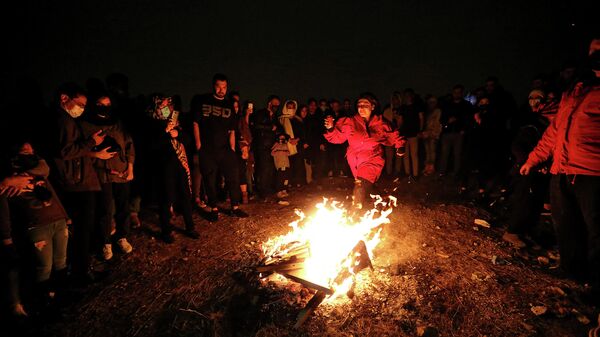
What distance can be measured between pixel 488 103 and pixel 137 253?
312 inches

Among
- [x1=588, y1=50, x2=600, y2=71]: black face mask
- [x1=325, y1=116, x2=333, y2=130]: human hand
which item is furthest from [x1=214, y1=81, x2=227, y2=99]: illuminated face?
[x1=588, y1=50, x2=600, y2=71]: black face mask

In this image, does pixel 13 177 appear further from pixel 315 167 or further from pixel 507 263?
pixel 315 167

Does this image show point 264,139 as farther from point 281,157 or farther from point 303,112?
point 303,112

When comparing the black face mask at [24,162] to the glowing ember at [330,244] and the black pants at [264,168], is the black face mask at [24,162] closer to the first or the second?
the glowing ember at [330,244]

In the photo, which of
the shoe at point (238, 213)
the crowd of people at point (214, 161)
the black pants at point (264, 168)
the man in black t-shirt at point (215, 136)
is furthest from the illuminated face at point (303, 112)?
the shoe at point (238, 213)

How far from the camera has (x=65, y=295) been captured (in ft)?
12.0

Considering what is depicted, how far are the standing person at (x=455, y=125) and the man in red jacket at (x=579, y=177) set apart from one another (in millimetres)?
4815

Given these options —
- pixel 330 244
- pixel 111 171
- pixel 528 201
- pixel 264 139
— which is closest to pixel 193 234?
pixel 111 171

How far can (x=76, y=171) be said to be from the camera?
386 cm

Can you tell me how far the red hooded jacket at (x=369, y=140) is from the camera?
558 cm

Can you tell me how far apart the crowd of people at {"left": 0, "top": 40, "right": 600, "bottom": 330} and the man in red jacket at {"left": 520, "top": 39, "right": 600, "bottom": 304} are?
1 centimetres

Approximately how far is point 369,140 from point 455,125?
4.41 m

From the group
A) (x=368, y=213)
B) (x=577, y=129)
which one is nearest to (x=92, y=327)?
(x=368, y=213)

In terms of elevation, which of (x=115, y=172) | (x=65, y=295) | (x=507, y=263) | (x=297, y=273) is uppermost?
(x=115, y=172)
